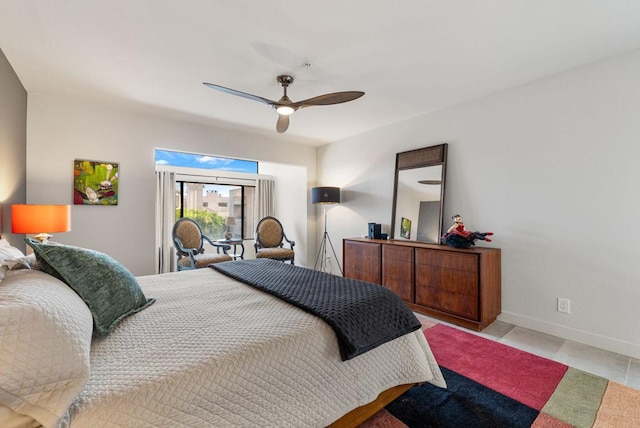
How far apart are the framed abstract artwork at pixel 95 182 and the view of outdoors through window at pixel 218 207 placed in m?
1.95

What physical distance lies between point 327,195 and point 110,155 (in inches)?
119

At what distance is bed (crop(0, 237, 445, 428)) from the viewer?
812mm

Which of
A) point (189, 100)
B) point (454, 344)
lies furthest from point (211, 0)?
point (454, 344)

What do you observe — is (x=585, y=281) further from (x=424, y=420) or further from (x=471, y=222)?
(x=424, y=420)

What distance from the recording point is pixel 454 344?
2.56 meters

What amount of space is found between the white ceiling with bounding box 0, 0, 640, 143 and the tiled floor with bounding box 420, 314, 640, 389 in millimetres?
2506

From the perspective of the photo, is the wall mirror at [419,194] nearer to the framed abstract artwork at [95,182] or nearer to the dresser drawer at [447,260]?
the dresser drawer at [447,260]

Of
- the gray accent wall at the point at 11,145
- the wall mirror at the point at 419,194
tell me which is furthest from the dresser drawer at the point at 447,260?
the gray accent wall at the point at 11,145

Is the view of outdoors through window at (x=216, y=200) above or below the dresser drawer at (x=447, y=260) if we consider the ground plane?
above

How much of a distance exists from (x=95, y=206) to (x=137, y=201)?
0.44 metres

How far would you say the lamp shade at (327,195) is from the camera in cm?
478

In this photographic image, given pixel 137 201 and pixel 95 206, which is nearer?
pixel 95 206

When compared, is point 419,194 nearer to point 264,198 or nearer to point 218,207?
point 264,198

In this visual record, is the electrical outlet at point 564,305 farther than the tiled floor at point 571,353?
Yes
